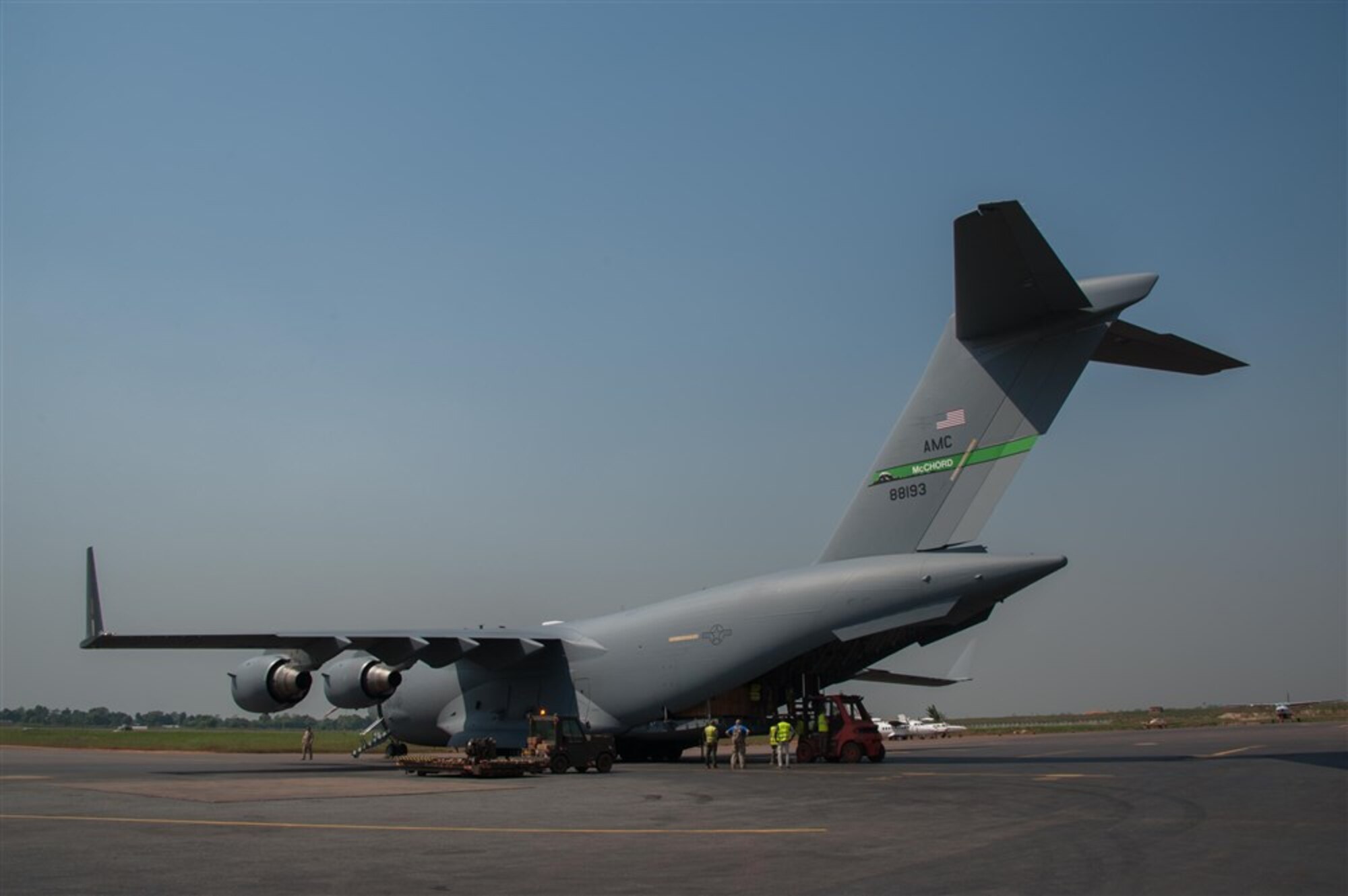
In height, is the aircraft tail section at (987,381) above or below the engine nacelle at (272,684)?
above

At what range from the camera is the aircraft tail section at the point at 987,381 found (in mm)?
17328

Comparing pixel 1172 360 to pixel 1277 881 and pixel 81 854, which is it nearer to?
pixel 1277 881

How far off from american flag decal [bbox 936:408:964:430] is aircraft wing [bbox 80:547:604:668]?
338 inches

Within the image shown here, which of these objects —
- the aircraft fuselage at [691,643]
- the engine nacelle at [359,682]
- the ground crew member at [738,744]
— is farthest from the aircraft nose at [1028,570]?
the engine nacelle at [359,682]

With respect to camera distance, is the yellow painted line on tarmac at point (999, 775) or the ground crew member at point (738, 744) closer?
the yellow painted line on tarmac at point (999, 775)

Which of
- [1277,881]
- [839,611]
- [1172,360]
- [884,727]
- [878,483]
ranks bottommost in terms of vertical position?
[884,727]

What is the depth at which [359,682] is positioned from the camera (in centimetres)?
2556

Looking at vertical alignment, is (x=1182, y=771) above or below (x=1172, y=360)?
below

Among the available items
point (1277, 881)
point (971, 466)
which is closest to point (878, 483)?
point (971, 466)

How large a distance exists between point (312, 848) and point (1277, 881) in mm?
7108

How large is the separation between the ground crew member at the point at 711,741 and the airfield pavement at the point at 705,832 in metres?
2.94

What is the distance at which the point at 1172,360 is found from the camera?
19375 mm

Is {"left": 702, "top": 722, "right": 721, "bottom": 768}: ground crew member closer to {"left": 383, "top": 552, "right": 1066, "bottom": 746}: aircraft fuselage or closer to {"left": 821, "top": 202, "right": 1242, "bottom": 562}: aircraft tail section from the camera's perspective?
{"left": 383, "top": 552, "right": 1066, "bottom": 746}: aircraft fuselage

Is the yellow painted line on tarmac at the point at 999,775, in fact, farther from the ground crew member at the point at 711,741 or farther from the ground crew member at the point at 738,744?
the ground crew member at the point at 711,741
